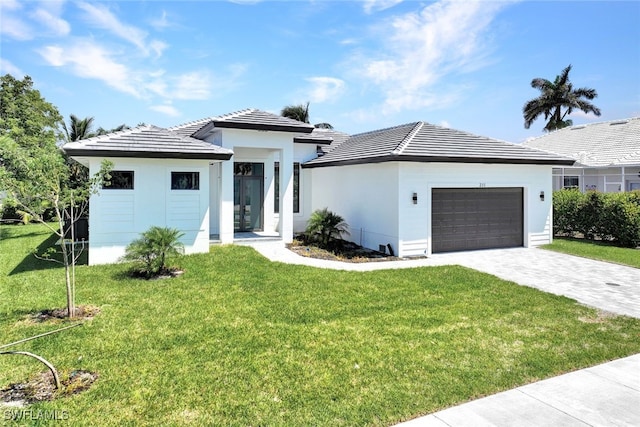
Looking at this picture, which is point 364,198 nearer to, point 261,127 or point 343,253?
point 343,253

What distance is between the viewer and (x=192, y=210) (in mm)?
12414

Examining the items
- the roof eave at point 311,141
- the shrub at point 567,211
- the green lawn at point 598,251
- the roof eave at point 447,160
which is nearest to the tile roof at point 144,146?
the roof eave at point 447,160

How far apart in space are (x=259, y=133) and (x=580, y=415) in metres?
12.8

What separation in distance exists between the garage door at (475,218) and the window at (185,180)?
26.8 feet

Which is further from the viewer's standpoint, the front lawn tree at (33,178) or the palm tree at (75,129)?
the palm tree at (75,129)

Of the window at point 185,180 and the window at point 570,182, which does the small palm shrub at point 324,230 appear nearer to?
the window at point 185,180

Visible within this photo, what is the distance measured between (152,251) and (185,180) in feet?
11.5

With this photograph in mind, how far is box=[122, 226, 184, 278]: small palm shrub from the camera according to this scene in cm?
948

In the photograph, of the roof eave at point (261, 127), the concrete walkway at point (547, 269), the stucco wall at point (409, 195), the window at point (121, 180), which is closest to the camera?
the concrete walkway at point (547, 269)

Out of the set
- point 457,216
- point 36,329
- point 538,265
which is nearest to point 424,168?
point 457,216

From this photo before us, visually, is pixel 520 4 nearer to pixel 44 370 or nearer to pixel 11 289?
pixel 44 370

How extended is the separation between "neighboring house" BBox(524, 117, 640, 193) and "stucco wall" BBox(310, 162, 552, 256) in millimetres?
10852

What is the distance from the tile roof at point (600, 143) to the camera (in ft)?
75.5

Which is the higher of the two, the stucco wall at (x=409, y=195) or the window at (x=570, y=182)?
the window at (x=570, y=182)
